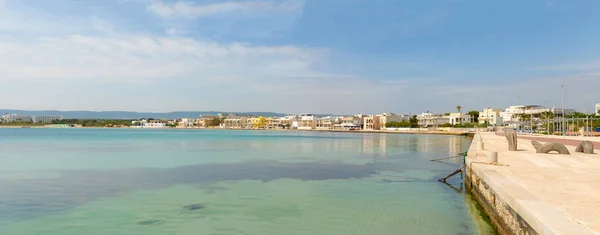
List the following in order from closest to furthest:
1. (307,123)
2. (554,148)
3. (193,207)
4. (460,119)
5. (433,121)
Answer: (193,207), (554,148), (460,119), (433,121), (307,123)

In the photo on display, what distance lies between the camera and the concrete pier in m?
5.42

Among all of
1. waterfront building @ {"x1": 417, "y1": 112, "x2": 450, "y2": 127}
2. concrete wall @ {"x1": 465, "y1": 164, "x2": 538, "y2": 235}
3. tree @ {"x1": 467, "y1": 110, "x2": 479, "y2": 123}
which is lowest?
concrete wall @ {"x1": 465, "y1": 164, "x2": 538, "y2": 235}

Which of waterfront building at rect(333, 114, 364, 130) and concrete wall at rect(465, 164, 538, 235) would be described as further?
waterfront building at rect(333, 114, 364, 130)

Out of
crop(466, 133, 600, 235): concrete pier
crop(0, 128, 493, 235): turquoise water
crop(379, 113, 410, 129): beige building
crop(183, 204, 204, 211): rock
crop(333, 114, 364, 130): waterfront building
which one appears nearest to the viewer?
crop(466, 133, 600, 235): concrete pier

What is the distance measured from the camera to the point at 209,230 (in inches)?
350

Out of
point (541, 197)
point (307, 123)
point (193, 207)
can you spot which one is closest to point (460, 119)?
point (307, 123)

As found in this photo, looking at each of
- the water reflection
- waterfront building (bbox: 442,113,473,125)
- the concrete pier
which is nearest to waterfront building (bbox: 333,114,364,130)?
waterfront building (bbox: 442,113,473,125)

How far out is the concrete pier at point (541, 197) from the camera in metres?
5.42

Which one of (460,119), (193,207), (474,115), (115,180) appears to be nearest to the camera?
(193,207)

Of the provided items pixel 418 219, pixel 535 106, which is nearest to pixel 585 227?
pixel 418 219

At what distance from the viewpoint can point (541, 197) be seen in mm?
7238

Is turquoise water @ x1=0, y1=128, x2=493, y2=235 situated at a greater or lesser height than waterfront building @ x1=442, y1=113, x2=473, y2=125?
lesser

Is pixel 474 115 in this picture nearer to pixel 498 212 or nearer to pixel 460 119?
pixel 460 119

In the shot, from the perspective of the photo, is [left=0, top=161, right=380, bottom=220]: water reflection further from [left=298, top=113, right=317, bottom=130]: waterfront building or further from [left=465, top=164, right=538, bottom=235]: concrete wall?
[left=298, top=113, right=317, bottom=130]: waterfront building
